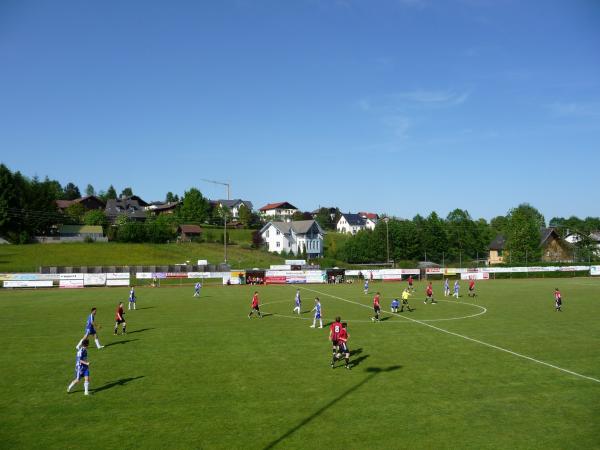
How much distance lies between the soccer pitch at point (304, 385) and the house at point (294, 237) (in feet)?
318

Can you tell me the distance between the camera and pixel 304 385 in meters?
17.6

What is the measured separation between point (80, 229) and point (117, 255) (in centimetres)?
3209

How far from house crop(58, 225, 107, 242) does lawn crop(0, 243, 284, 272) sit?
5.93 m

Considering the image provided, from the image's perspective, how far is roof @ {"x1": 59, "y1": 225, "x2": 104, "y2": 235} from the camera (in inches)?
4892

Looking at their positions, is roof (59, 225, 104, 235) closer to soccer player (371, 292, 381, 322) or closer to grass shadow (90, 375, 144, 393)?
soccer player (371, 292, 381, 322)

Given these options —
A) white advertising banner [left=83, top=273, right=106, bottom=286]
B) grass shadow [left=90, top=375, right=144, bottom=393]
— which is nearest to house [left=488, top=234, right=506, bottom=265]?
white advertising banner [left=83, top=273, right=106, bottom=286]

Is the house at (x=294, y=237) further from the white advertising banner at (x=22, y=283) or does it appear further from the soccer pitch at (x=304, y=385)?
the soccer pitch at (x=304, y=385)

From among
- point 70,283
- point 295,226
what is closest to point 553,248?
point 295,226

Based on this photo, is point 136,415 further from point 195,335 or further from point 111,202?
point 111,202

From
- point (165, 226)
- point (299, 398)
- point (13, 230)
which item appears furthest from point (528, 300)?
point (13, 230)

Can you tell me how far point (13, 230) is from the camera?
10588 centimetres

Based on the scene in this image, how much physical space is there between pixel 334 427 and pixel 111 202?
204006 millimetres

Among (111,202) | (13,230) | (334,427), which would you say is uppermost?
(111,202)

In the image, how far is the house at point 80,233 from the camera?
371 feet
